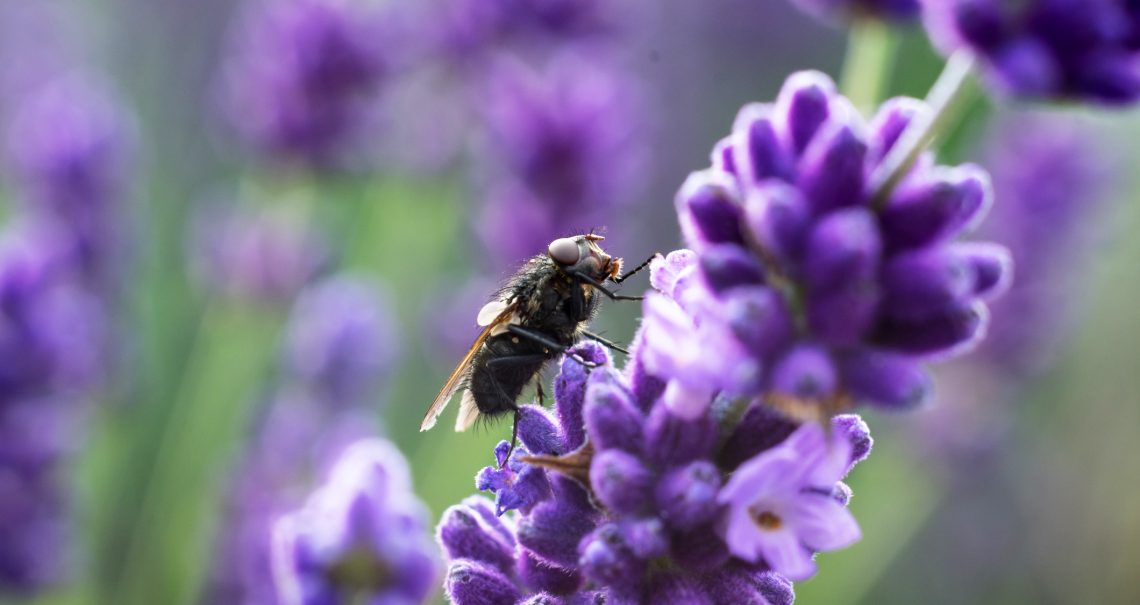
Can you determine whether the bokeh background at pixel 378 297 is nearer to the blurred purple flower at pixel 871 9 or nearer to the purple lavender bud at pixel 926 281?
the blurred purple flower at pixel 871 9

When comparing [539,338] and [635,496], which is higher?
[539,338]

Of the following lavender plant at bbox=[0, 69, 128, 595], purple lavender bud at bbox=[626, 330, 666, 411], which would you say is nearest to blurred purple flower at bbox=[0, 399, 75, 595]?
lavender plant at bbox=[0, 69, 128, 595]

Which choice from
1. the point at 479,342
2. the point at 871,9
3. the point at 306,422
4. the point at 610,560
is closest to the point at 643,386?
the point at 610,560

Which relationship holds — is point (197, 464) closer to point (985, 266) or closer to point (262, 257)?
point (262, 257)

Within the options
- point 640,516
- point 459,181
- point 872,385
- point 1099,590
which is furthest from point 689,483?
point 1099,590

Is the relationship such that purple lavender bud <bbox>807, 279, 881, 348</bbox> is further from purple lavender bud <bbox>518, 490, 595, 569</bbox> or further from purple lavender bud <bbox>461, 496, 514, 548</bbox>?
purple lavender bud <bbox>461, 496, 514, 548</bbox>

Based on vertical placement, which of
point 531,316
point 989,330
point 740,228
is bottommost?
point 740,228

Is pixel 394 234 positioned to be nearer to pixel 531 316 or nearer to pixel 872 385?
pixel 531 316
